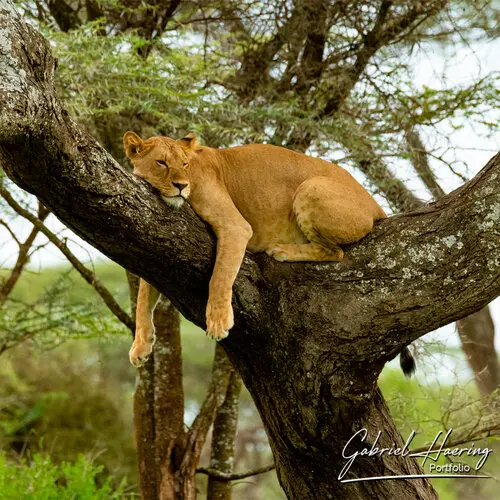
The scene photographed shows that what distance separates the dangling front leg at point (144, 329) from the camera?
4.38m

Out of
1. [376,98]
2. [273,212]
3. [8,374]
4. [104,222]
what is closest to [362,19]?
[376,98]

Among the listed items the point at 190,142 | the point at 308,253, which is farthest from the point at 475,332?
the point at 190,142

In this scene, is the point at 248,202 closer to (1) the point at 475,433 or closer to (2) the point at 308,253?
(2) the point at 308,253

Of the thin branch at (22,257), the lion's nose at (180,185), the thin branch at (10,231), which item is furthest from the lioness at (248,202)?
the thin branch at (22,257)

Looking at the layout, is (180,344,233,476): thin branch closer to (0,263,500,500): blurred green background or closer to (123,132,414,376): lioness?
(0,263,500,500): blurred green background

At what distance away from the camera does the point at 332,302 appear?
411 centimetres

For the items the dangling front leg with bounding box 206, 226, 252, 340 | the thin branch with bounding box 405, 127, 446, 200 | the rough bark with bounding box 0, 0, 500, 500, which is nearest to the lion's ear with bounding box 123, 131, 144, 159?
the rough bark with bounding box 0, 0, 500, 500

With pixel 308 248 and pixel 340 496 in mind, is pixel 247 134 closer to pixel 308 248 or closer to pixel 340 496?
pixel 308 248

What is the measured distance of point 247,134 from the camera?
6160 mm

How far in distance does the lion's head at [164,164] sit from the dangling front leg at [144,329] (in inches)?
32.5

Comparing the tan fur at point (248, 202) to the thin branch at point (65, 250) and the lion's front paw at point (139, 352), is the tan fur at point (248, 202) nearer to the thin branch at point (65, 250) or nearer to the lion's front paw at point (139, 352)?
the lion's front paw at point (139, 352)

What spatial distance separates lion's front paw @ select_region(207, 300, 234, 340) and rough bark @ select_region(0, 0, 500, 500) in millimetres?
177

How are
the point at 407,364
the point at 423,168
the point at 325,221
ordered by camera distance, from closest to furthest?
1. the point at 325,221
2. the point at 407,364
3. the point at 423,168

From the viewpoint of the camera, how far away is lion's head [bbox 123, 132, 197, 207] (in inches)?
150
